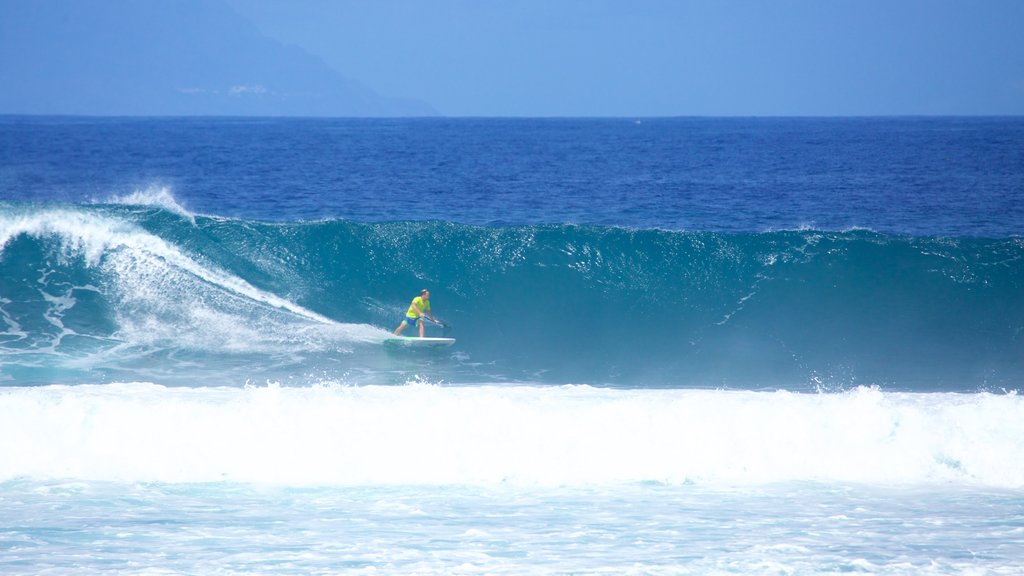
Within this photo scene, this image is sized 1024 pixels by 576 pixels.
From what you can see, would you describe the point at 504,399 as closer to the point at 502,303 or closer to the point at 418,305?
the point at 418,305

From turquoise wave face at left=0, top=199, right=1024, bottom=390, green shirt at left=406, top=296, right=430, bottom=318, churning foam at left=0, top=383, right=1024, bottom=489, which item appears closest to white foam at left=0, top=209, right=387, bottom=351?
turquoise wave face at left=0, top=199, right=1024, bottom=390

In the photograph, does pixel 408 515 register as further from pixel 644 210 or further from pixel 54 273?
pixel 644 210

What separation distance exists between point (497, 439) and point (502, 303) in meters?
8.12

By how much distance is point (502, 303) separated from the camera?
1839 centimetres

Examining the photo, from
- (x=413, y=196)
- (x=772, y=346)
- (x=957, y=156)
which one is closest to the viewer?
(x=772, y=346)

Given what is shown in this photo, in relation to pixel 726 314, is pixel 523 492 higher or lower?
lower

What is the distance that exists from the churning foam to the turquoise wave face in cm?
303

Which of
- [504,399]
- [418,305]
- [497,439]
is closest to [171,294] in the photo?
[418,305]

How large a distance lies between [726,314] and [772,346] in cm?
146

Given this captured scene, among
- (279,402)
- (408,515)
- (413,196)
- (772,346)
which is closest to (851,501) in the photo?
(408,515)

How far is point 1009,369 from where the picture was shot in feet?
50.5

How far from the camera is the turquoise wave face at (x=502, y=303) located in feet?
49.4

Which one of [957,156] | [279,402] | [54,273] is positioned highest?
[957,156]

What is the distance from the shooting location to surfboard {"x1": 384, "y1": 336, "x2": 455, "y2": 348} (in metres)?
15.3
